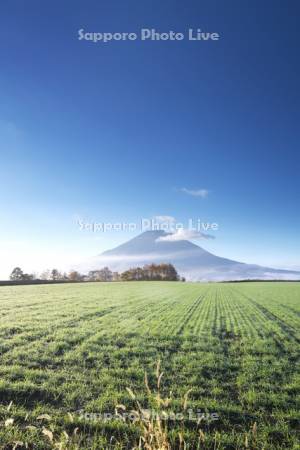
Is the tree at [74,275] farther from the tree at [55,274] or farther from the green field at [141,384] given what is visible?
the green field at [141,384]

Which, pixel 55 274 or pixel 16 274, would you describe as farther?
pixel 55 274

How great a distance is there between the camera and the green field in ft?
17.7

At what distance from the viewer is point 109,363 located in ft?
31.7

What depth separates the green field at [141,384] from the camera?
17.7 feet

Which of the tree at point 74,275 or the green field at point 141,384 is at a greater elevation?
the green field at point 141,384

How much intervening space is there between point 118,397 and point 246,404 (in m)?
2.99

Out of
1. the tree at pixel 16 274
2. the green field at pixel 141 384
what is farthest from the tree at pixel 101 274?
the green field at pixel 141 384

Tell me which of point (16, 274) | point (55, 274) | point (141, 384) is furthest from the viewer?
point (55, 274)

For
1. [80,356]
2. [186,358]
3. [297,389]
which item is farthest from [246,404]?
[80,356]

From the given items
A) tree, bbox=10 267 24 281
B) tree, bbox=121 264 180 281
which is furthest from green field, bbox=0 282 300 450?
tree, bbox=121 264 180 281

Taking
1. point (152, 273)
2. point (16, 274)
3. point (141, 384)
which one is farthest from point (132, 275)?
point (141, 384)

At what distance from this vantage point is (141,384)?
795 cm

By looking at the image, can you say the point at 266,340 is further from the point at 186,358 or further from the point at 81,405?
the point at 81,405

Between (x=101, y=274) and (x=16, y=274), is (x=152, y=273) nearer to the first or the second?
(x=101, y=274)
